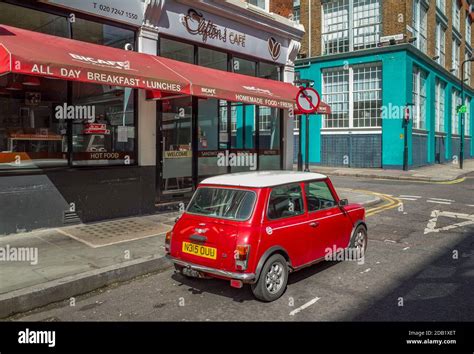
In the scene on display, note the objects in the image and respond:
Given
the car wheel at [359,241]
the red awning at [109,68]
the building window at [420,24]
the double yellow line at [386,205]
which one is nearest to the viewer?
the red awning at [109,68]

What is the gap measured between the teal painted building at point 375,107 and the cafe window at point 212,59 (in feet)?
53.5

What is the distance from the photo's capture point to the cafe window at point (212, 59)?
38.7ft

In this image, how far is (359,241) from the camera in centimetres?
691

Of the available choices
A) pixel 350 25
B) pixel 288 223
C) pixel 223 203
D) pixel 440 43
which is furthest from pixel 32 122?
pixel 440 43

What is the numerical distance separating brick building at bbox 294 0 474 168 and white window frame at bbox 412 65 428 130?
0.07 meters

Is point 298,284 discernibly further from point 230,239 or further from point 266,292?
point 230,239

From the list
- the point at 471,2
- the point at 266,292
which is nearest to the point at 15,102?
the point at 266,292

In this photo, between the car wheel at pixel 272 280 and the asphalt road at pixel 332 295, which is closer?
the asphalt road at pixel 332 295

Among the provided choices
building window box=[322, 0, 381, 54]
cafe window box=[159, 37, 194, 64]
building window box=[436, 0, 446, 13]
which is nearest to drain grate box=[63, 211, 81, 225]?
cafe window box=[159, 37, 194, 64]

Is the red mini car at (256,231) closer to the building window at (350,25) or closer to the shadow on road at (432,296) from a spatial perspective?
the shadow on road at (432,296)

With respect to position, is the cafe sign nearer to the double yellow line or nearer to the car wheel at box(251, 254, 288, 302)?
the double yellow line

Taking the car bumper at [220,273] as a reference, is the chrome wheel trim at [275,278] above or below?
below

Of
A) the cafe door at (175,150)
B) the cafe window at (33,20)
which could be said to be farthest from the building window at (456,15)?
the cafe window at (33,20)
